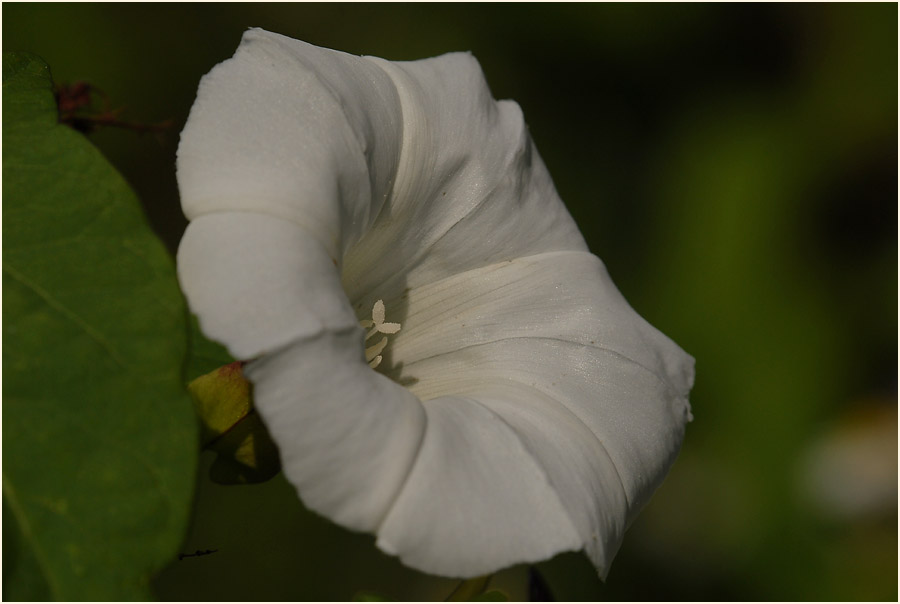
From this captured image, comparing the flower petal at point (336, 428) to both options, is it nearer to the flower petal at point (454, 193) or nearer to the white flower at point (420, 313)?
the white flower at point (420, 313)

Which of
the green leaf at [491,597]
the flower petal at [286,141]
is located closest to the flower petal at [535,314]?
the flower petal at [286,141]

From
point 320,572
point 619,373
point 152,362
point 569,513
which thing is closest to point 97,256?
point 152,362

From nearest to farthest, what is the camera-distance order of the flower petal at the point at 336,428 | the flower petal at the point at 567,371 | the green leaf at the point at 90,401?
the green leaf at the point at 90,401 < the flower petal at the point at 336,428 < the flower petal at the point at 567,371

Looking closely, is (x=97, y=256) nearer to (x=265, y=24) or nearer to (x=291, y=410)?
(x=291, y=410)

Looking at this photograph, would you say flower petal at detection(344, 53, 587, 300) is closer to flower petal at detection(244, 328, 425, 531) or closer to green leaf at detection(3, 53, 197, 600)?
flower petal at detection(244, 328, 425, 531)

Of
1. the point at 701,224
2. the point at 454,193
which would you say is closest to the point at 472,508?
the point at 454,193

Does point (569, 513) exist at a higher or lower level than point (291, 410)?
lower
